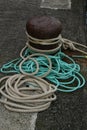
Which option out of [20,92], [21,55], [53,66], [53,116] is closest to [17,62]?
[21,55]

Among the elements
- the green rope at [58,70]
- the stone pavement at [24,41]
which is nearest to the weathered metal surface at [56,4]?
the stone pavement at [24,41]

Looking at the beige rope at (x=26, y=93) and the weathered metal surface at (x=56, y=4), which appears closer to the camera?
the beige rope at (x=26, y=93)

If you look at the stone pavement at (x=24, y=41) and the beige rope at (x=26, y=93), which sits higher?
the beige rope at (x=26, y=93)

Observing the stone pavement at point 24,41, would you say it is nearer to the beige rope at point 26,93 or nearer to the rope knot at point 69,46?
the beige rope at point 26,93

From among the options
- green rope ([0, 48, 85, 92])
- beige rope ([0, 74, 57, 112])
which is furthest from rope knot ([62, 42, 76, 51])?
beige rope ([0, 74, 57, 112])

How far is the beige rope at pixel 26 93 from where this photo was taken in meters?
3.31

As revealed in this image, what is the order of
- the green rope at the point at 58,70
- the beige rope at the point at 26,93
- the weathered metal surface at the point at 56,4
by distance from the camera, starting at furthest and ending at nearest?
the weathered metal surface at the point at 56,4
the green rope at the point at 58,70
the beige rope at the point at 26,93

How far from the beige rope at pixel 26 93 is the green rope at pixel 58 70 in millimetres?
165

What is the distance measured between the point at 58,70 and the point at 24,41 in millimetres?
1099

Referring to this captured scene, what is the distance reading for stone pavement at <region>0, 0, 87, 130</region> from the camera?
3189 millimetres

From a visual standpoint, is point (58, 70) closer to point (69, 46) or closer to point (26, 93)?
point (26, 93)

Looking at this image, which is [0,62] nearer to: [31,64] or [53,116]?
[31,64]

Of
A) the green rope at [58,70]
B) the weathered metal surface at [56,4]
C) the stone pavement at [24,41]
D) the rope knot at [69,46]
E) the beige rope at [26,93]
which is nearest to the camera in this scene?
the stone pavement at [24,41]

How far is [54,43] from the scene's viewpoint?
159 inches
